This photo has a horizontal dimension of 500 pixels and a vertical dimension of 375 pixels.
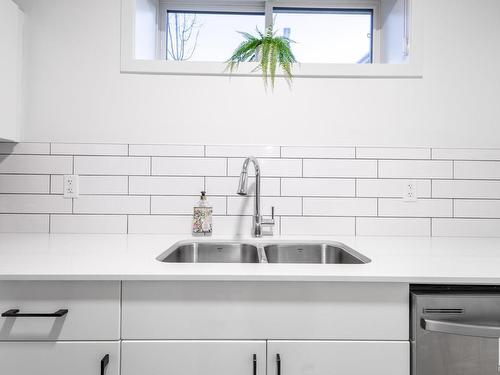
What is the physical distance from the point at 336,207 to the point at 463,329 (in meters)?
0.80

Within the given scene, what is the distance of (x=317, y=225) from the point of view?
1.65 metres

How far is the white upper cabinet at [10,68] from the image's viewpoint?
1465 millimetres

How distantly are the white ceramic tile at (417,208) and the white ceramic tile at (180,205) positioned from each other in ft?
2.42

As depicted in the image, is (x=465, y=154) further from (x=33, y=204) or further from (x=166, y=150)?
(x=33, y=204)

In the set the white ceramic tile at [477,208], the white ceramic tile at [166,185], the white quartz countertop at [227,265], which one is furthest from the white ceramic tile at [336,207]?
the white ceramic tile at [166,185]

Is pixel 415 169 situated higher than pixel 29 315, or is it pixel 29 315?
pixel 415 169

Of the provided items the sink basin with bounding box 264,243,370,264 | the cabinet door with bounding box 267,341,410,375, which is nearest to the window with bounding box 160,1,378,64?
the sink basin with bounding box 264,243,370,264

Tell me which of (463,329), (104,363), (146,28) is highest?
(146,28)

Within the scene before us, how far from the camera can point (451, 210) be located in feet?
5.45

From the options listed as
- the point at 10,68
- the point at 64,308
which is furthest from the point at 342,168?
the point at 10,68

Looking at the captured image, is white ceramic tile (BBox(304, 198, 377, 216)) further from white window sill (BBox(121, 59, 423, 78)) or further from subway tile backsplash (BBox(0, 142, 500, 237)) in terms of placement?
white window sill (BBox(121, 59, 423, 78))

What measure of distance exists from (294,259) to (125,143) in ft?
3.02

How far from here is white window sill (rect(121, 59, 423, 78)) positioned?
164 centimetres

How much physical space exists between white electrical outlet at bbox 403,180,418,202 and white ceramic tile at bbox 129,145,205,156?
0.95 m
